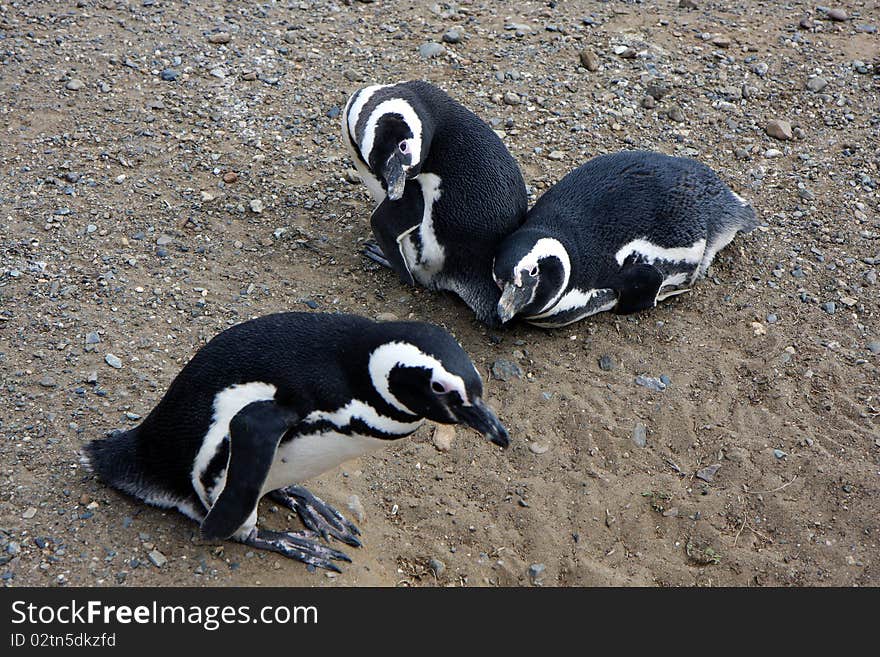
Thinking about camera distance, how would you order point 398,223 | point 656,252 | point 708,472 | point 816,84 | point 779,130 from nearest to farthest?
point 708,472 → point 398,223 → point 656,252 → point 779,130 → point 816,84

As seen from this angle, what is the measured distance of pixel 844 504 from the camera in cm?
394

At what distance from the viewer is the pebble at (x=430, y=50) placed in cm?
630

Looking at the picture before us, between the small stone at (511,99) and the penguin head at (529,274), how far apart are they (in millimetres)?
1652

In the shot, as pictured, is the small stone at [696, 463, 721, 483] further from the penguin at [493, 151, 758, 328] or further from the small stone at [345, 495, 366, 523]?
the small stone at [345, 495, 366, 523]

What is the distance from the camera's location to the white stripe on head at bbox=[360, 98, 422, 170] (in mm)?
4637

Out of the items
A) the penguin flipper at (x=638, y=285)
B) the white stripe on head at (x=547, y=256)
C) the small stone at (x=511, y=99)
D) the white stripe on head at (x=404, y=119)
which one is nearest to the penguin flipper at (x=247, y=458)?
the white stripe on head at (x=547, y=256)

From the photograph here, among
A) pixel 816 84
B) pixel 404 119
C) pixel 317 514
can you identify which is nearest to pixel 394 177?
pixel 404 119

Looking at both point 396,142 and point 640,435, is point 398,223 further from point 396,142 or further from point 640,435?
point 640,435

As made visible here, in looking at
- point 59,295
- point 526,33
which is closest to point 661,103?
point 526,33

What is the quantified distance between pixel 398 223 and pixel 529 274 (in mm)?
735

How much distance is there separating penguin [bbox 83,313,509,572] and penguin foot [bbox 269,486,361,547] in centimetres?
12

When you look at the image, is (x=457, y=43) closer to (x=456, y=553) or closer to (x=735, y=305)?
(x=735, y=305)

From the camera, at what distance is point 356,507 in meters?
3.74

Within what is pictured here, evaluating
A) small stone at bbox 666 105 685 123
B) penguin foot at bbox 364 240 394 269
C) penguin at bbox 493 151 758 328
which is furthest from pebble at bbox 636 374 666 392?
small stone at bbox 666 105 685 123
